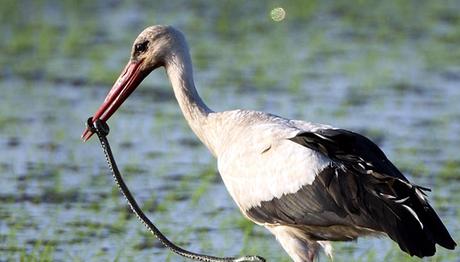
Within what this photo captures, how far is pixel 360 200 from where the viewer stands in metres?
7.82

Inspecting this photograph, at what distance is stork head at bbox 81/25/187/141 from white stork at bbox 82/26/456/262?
6.5 inches

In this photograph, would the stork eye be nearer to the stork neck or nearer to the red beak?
the red beak

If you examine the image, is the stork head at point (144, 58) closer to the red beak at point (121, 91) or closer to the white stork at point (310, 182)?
the red beak at point (121, 91)

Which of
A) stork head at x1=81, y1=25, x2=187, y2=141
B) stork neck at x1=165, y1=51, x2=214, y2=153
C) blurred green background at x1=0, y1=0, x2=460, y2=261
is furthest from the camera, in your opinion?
blurred green background at x1=0, y1=0, x2=460, y2=261

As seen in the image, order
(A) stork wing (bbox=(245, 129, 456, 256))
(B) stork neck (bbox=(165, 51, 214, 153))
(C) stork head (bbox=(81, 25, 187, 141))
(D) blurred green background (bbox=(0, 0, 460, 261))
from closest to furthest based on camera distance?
(A) stork wing (bbox=(245, 129, 456, 256))
(B) stork neck (bbox=(165, 51, 214, 153))
(C) stork head (bbox=(81, 25, 187, 141))
(D) blurred green background (bbox=(0, 0, 460, 261))

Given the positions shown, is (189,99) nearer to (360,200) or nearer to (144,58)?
(144,58)

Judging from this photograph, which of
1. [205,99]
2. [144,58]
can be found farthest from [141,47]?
[205,99]

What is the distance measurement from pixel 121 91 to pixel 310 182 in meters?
1.85

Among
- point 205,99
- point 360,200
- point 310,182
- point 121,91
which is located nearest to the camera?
point 360,200

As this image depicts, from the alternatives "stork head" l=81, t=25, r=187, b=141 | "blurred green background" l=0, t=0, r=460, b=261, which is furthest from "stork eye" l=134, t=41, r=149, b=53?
"blurred green background" l=0, t=0, r=460, b=261

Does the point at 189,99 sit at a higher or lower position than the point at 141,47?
lower

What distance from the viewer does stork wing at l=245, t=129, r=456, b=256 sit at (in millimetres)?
7645

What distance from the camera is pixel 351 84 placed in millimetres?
16625

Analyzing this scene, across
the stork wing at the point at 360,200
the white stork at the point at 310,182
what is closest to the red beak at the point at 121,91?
the white stork at the point at 310,182
